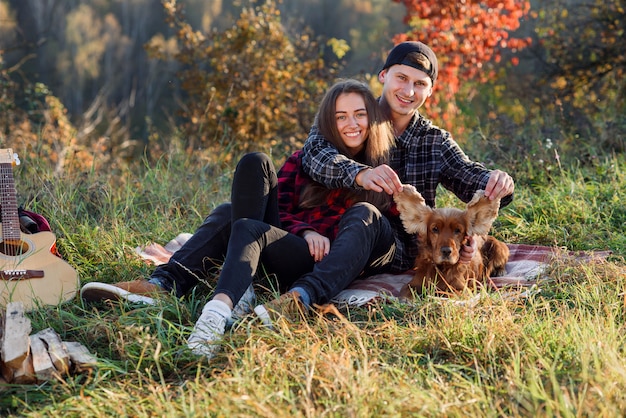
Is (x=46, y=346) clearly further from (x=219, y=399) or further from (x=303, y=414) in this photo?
(x=303, y=414)

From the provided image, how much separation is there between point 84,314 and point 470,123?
18.9 ft

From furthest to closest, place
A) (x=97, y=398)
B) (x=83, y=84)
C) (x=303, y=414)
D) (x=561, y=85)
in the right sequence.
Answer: (x=83, y=84) < (x=561, y=85) < (x=97, y=398) < (x=303, y=414)

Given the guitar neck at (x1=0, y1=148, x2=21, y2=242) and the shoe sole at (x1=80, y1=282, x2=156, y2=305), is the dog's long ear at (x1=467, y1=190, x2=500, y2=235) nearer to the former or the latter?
the shoe sole at (x1=80, y1=282, x2=156, y2=305)

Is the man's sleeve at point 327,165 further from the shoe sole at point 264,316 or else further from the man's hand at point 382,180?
the shoe sole at point 264,316

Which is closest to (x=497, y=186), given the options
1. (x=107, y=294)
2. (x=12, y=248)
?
(x=107, y=294)

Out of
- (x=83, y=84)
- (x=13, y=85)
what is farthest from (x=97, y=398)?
(x=83, y=84)

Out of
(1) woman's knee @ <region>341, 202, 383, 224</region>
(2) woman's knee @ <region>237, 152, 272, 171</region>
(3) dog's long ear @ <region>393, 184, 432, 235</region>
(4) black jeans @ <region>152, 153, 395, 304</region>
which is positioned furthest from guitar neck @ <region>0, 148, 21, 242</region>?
(3) dog's long ear @ <region>393, 184, 432, 235</region>

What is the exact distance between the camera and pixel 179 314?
3.30 meters

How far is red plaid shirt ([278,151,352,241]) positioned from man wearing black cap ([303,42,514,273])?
0.41 feet

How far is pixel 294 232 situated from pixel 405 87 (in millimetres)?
988

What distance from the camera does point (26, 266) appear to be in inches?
149

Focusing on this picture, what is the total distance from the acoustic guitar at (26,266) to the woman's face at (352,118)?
5.39ft

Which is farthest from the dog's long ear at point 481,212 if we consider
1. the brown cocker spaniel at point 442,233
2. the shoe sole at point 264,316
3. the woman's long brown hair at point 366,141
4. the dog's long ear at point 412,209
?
the shoe sole at point 264,316

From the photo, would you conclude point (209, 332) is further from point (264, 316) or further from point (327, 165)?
point (327, 165)
